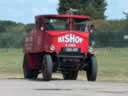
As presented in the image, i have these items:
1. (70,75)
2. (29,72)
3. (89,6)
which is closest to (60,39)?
(70,75)

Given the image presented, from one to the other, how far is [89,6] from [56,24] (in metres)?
83.5

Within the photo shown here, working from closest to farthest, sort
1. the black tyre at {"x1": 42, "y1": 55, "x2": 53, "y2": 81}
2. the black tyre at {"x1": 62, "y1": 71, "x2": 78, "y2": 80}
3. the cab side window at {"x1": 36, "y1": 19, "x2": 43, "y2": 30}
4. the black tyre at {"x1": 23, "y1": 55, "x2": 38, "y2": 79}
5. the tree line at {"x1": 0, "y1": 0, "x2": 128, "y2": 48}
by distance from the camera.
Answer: the black tyre at {"x1": 42, "y1": 55, "x2": 53, "y2": 81} → the cab side window at {"x1": 36, "y1": 19, "x2": 43, "y2": 30} → the black tyre at {"x1": 62, "y1": 71, "x2": 78, "y2": 80} → the black tyre at {"x1": 23, "y1": 55, "x2": 38, "y2": 79} → the tree line at {"x1": 0, "y1": 0, "x2": 128, "y2": 48}

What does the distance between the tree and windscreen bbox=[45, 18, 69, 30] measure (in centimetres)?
8149

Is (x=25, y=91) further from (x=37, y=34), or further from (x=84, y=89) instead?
(x=37, y=34)

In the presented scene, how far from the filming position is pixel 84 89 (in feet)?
70.2

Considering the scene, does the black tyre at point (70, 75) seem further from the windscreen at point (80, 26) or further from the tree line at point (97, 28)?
the tree line at point (97, 28)

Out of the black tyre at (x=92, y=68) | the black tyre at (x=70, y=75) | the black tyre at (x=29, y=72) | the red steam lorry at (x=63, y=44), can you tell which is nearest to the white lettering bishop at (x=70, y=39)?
the red steam lorry at (x=63, y=44)

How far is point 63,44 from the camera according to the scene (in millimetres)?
27312

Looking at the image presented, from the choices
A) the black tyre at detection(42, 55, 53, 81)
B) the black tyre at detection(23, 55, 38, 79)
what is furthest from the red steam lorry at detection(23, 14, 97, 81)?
the black tyre at detection(23, 55, 38, 79)

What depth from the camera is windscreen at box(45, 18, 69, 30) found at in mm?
27703

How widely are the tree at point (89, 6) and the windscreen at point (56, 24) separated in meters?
81.5

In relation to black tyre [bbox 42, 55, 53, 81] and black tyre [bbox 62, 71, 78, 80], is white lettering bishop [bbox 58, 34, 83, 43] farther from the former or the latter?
black tyre [bbox 62, 71, 78, 80]

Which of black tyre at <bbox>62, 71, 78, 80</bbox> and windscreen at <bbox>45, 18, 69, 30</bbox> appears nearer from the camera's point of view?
windscreen at <bbox>45, 18, 69, 30</bbox>

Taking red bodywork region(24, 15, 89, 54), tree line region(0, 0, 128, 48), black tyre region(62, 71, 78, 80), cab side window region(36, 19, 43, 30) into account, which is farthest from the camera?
tree line region(0, 0, 128, 48)
